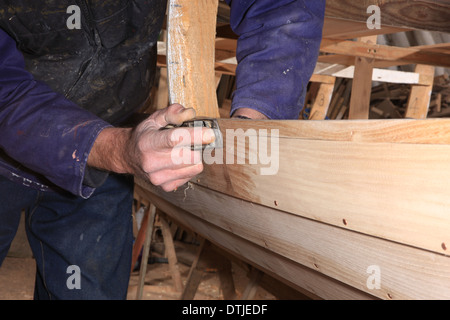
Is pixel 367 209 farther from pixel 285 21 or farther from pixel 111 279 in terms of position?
pixel 111 279

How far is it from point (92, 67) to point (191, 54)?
1.08 feet

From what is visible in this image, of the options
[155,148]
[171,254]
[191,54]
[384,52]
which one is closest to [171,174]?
[155,148]

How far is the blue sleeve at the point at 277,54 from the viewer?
4.68ft

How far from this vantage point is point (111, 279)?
200 cm

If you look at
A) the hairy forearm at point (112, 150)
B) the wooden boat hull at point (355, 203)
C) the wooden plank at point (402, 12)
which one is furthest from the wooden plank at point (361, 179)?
the wooden plank at point (402, 12)

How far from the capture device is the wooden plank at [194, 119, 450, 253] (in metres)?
0.73

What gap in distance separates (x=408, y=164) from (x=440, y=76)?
5.33m

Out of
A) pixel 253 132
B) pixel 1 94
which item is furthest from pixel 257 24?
pixel 1 94

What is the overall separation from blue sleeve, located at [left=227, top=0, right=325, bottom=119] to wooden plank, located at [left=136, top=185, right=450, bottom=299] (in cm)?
34

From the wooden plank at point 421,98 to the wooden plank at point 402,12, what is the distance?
1489 mm

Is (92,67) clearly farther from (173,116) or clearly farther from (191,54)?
(173,116)

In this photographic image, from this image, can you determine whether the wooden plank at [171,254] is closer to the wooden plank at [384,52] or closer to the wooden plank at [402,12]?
the wooden plank at [384,52]
